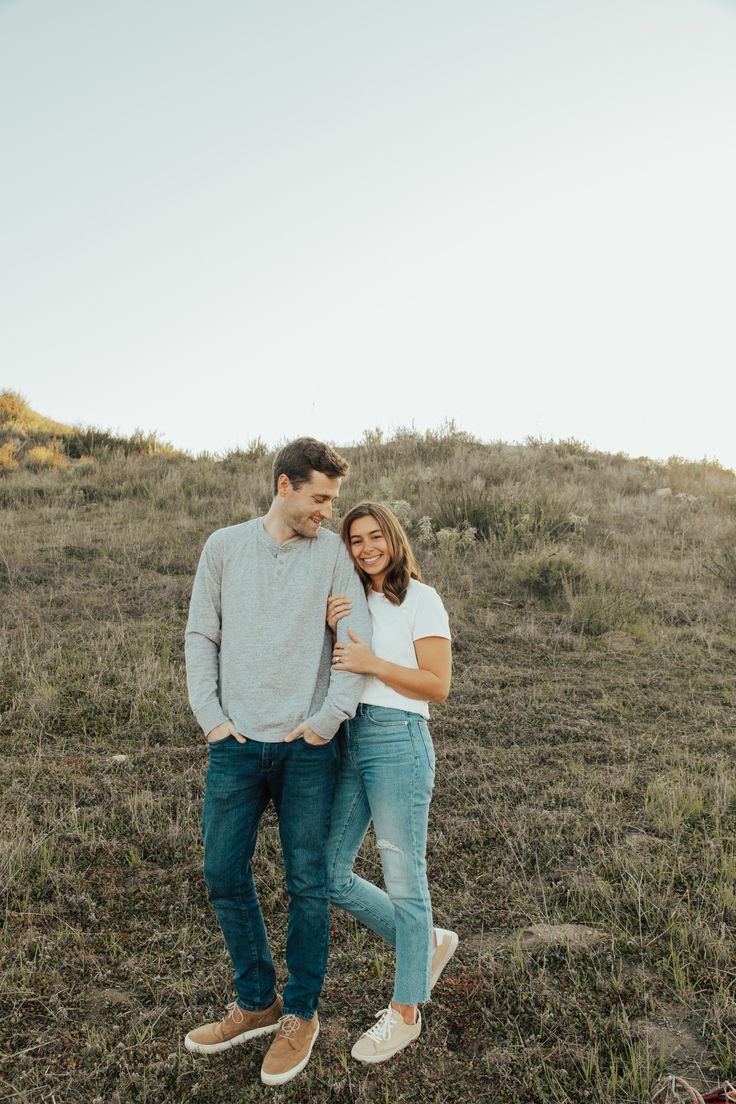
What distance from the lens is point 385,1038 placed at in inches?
112

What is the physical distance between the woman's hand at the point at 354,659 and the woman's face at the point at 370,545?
0.31m

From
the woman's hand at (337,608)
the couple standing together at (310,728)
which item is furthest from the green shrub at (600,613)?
the woman's hand at (337,608)

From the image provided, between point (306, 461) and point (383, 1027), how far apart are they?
6.94 feet

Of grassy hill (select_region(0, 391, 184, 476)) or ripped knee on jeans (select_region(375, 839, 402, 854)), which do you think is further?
grassy hill (select_region(0, 391, 184, 476))

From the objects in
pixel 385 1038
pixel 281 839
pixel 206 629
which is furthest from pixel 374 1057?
pixel 206 629

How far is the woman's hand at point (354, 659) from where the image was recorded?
9.00 feet

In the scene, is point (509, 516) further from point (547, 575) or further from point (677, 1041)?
point (677, 1041)

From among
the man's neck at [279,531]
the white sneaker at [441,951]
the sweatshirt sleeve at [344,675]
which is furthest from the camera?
the white sneaker at [441,951]

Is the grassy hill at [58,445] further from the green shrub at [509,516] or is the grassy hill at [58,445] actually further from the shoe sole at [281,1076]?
the shoe sole at [281,1076]

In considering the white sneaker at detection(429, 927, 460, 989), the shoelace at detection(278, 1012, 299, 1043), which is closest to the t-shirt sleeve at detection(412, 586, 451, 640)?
the white sneaker at detection(429, 927, 460, 989)

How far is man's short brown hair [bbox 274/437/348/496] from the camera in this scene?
2838mm

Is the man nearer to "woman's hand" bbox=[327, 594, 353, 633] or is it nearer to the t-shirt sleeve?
"woman's hand" bbox=[327, 594, 353, 633]

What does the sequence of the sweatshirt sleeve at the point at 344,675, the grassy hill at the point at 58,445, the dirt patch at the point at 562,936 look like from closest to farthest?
1. the sweatshirt sleeve at the point at 344,675
2. the dirt patch at the point at 562,936
3. the grassy hill at the point at 58,445

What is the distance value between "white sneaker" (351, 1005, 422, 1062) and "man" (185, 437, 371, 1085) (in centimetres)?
20
